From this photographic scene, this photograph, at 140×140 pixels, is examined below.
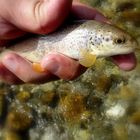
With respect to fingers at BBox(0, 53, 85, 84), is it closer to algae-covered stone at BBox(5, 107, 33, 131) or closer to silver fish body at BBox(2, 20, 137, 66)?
silver fish body at BBox(2, 20, 137, 66)

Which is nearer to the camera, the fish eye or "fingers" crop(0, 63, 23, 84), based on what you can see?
the fish eye

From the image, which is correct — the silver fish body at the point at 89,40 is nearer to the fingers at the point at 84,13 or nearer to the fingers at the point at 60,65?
the fingers at the point at 60,65

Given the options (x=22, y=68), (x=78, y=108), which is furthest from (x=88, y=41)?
(x=78, y=108)

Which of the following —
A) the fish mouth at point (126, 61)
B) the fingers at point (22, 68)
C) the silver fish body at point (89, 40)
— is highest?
the silver fish body at point (89, 40)

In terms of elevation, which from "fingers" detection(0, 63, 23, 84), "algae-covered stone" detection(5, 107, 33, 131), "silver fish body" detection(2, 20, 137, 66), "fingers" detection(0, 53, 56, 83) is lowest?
"algae-covered stone" detection(5, 107, 33, 131)

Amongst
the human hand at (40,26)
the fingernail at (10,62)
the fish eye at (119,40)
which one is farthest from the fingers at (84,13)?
the fingernail at (10,62)

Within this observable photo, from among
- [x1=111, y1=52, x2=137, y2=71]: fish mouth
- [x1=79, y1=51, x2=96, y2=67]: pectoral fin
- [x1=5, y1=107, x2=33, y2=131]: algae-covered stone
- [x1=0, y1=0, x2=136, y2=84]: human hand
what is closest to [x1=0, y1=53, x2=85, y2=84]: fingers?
[x1=0, y1=0, x2=136, y2=84]: human hand

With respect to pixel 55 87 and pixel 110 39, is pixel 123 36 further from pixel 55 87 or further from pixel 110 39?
pixel 55 87
